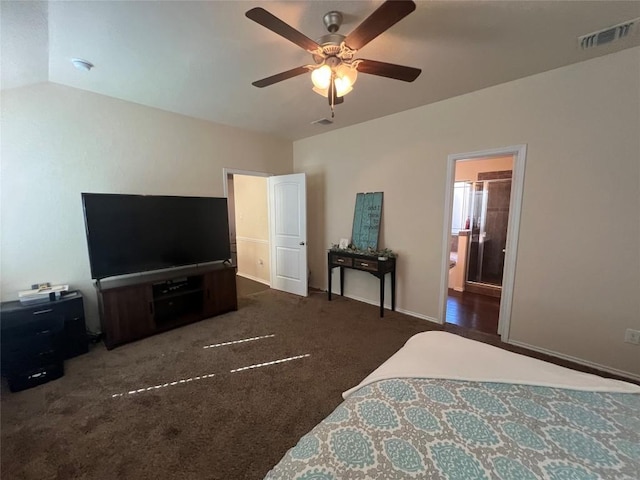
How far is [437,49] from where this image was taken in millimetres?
2000

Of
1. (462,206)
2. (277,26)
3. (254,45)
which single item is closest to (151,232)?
(254,45)

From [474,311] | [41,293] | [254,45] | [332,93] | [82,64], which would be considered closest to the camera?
[332,93]

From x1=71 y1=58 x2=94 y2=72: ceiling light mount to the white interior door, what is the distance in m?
2.44

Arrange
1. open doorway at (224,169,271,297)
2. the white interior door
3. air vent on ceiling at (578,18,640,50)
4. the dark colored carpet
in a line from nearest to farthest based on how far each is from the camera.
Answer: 1. the dark colored carpet
2. air vent on ceiling at (578,18,640,50)
3. the white interior door
4. open doorway at (224,169,271,297)

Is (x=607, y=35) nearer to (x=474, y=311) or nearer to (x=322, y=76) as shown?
(x=322, y=76)

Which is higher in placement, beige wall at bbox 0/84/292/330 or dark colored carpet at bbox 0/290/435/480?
beige wall at bbox 0/84/292/330

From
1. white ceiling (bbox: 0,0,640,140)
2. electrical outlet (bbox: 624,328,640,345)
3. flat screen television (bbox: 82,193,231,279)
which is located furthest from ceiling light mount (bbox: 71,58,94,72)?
electrical outlet (bbox: 624,328,640,345)

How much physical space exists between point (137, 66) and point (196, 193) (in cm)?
159

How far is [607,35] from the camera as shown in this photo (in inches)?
71.0

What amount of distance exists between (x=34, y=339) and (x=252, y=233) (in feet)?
11.1

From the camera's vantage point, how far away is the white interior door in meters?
4.07

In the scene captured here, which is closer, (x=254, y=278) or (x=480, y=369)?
(x=480, y=369)

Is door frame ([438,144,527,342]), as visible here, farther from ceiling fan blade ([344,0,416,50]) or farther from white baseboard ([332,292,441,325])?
ceiling fan blade ([344,0,416,50])

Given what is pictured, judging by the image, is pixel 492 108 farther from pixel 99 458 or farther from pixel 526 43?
pixel 99 458
